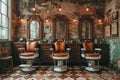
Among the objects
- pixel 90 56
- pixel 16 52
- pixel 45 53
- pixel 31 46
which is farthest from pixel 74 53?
pixel 16 52

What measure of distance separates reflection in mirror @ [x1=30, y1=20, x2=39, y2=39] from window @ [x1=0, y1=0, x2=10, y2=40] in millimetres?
1130

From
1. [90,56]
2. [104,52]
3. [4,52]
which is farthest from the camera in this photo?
[104,52]

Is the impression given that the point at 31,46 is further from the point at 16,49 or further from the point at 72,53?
the point at 72,53

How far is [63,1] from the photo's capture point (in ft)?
A: 19.9

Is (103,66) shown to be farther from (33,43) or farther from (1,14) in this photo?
(1,14)

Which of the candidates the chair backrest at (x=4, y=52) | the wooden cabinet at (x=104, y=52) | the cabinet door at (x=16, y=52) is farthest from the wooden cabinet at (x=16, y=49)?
the wooden cabinet at (x=104, y=52)

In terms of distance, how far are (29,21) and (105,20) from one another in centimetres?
374

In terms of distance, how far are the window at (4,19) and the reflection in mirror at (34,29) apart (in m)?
1.13

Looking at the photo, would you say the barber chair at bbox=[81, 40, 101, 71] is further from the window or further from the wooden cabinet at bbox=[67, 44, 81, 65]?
the window

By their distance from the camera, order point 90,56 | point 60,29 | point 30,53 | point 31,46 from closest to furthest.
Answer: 1. point 90,56
2. point 30,53
3. point 31,46
4. point 60,29

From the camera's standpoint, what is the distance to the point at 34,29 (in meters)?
6.12

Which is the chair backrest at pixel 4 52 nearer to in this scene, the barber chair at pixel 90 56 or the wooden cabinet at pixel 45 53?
the wooden cabinet at pixel 45 53

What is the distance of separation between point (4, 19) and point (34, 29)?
1.45m

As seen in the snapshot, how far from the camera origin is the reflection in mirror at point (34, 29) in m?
6.11
